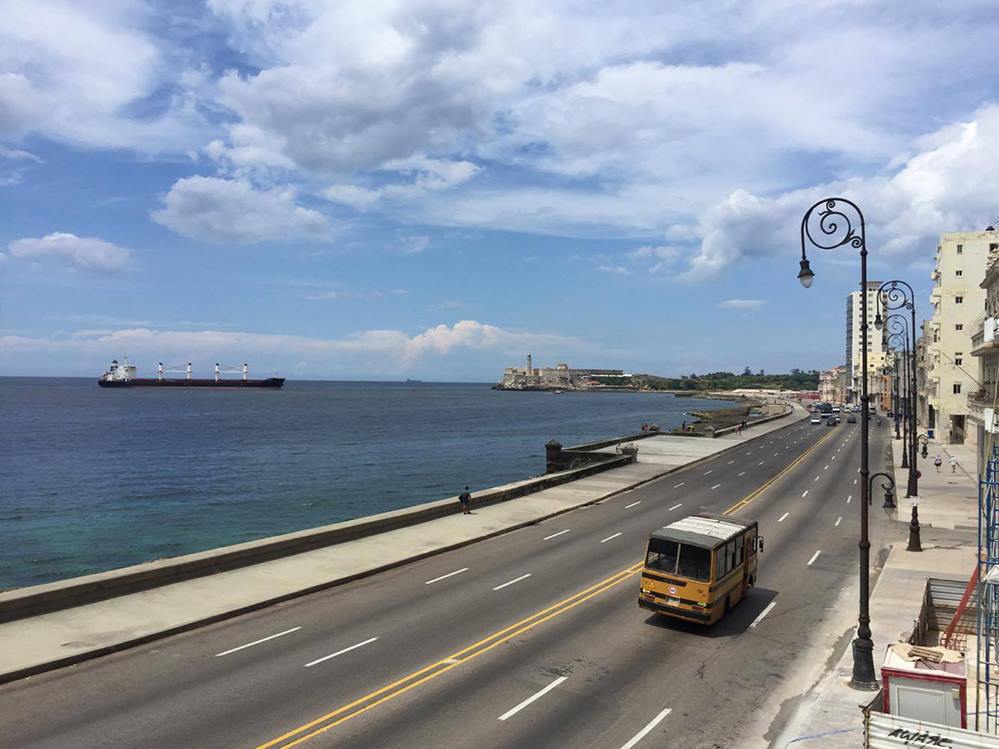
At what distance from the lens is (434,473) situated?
67.6m

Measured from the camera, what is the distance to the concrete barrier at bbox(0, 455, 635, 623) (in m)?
16.5

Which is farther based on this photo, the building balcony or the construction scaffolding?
the building balcony

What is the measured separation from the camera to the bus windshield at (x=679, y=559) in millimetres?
16391

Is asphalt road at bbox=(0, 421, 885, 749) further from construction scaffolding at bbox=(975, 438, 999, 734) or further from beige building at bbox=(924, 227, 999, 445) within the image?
beige building at bbox=(924, 227, 999, 445)

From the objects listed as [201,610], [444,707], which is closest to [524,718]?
[444,707]

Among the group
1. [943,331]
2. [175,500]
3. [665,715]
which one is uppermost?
[943,331]

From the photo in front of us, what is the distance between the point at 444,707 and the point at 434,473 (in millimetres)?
55603

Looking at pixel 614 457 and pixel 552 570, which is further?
pixel 614 457

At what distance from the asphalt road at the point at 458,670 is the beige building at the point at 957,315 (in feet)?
190

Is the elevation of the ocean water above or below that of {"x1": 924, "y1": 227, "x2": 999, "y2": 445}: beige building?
below

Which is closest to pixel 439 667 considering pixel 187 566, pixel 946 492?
pixel 187 566

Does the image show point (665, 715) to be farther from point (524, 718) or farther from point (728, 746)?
point (524, 718)

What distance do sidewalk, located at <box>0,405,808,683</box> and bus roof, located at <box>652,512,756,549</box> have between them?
9.12 metres

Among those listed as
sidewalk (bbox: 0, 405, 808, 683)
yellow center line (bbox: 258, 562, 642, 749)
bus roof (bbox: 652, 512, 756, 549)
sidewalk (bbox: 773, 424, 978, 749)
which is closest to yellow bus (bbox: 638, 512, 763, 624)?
bus roof (bbox: 652, 512, 756, 549)
